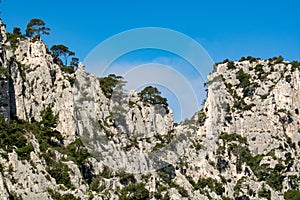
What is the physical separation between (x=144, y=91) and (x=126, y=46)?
33.6 metres

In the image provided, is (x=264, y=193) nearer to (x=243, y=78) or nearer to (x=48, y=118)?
(x=243, y=78)

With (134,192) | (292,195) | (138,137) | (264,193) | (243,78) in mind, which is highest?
(243,78)

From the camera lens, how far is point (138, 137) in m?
85.7

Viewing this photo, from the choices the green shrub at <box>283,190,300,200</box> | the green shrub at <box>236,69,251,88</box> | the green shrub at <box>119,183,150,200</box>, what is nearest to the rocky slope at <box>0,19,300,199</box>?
the green shrub at <box>236,69,251,88</box>

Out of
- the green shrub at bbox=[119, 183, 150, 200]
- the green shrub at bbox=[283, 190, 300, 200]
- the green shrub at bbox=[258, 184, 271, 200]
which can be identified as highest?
A: the green shrub at bbox=[119, 183, 150, 200]

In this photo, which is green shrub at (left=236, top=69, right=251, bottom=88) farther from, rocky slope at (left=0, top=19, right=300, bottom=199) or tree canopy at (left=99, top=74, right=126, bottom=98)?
tree canopy at (left=99, top=74, right=126, bottom=98)

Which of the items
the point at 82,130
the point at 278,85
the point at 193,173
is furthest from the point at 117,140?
the point at 278,85

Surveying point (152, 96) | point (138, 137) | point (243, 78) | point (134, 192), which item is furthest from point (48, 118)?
point (243, 78)

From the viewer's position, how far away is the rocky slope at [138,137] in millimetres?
67562

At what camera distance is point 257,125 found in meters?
88.7

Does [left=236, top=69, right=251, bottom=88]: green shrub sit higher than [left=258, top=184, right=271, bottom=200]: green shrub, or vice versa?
[left=236, top=69, right=251, bottom=88]: green shrub

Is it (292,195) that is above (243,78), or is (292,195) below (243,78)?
below

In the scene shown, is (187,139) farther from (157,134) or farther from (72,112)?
(72,112)

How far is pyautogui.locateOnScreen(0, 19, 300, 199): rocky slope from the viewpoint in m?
67.6
